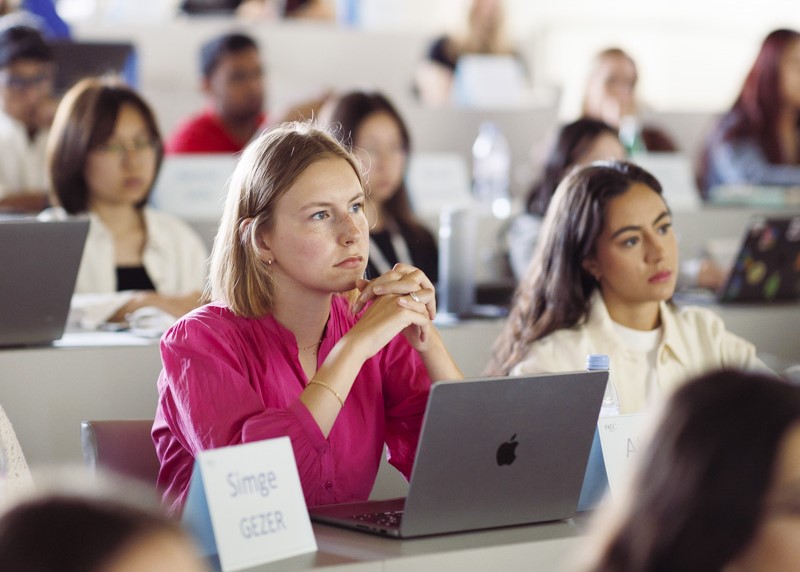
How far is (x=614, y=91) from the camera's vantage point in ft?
15.8

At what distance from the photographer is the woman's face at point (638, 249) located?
2.41 meters

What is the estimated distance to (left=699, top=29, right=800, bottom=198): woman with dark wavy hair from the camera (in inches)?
185

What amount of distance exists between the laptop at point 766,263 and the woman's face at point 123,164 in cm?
153

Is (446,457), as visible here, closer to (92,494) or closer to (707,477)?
(707,477)

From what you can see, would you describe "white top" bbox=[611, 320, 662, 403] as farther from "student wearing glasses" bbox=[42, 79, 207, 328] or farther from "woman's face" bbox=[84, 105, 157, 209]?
"woman's face" bbox=[84, 105, 157, 209]

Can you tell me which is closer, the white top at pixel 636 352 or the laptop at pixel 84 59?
the white top at pixel 636 352

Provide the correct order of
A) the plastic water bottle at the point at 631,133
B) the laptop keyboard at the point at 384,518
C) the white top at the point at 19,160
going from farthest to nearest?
the plastic water bottle at the point at 631,133, the white top at the point at 19,160, the laptop keyboard at the point at 384,518

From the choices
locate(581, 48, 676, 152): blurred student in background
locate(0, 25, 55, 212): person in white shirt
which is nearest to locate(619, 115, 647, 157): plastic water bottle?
locate(581, 48, 676, 152): blurred student in background

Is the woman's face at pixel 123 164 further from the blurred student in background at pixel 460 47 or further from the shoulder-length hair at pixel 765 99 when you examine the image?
the blurred student in background at pixel 460 47

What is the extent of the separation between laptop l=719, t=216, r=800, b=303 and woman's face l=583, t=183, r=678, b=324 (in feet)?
2.33

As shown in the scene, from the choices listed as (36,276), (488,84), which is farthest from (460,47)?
(36,276)

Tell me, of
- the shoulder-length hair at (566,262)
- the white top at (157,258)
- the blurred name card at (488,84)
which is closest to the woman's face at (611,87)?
the blurred name card at (488,84)

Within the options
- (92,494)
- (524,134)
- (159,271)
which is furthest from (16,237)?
(524,134)

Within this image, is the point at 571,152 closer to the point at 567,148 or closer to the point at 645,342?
the point at 567,148
